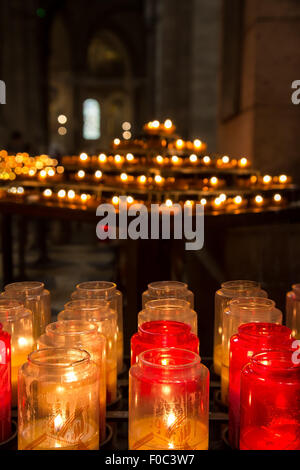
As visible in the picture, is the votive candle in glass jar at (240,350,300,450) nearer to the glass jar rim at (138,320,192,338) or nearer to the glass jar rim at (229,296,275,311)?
the glass jar rim at (138,320,192,338)

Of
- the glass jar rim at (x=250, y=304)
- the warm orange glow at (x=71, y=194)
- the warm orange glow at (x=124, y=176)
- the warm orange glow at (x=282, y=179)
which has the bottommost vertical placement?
the glass jar rim at (x=250, y=304)

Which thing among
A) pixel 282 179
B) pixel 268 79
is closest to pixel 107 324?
→ pixel 282 179

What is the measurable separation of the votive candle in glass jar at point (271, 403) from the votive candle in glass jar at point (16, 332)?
619mm

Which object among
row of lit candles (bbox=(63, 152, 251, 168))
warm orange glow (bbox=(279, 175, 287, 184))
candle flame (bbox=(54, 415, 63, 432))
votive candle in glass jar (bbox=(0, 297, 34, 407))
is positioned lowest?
candle flame (bbox=(54, 415, 63, 432))

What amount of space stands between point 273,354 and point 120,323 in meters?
0.77

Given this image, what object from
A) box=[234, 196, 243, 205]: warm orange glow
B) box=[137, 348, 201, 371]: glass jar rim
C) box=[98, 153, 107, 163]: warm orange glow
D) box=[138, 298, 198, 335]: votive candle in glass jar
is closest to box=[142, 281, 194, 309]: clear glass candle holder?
box=[138, 298, 198, 335]: votive candle in glass jar

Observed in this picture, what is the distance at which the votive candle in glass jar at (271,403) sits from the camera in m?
0.97

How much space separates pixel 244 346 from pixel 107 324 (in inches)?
16.5

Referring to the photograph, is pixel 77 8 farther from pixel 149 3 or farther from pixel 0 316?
pixel 0 316

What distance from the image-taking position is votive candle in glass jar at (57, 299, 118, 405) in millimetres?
1384

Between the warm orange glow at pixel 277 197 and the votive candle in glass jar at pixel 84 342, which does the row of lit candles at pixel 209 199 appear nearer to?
the warm orange glow at pixel 277 197

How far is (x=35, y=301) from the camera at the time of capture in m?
1.63

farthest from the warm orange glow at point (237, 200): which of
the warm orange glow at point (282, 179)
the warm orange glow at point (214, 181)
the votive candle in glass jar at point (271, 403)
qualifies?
the votive candle in glass jar at point (271, 403)

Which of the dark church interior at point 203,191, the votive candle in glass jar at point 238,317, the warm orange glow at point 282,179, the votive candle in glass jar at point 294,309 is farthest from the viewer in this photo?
the warm orange glow at point 282,179
